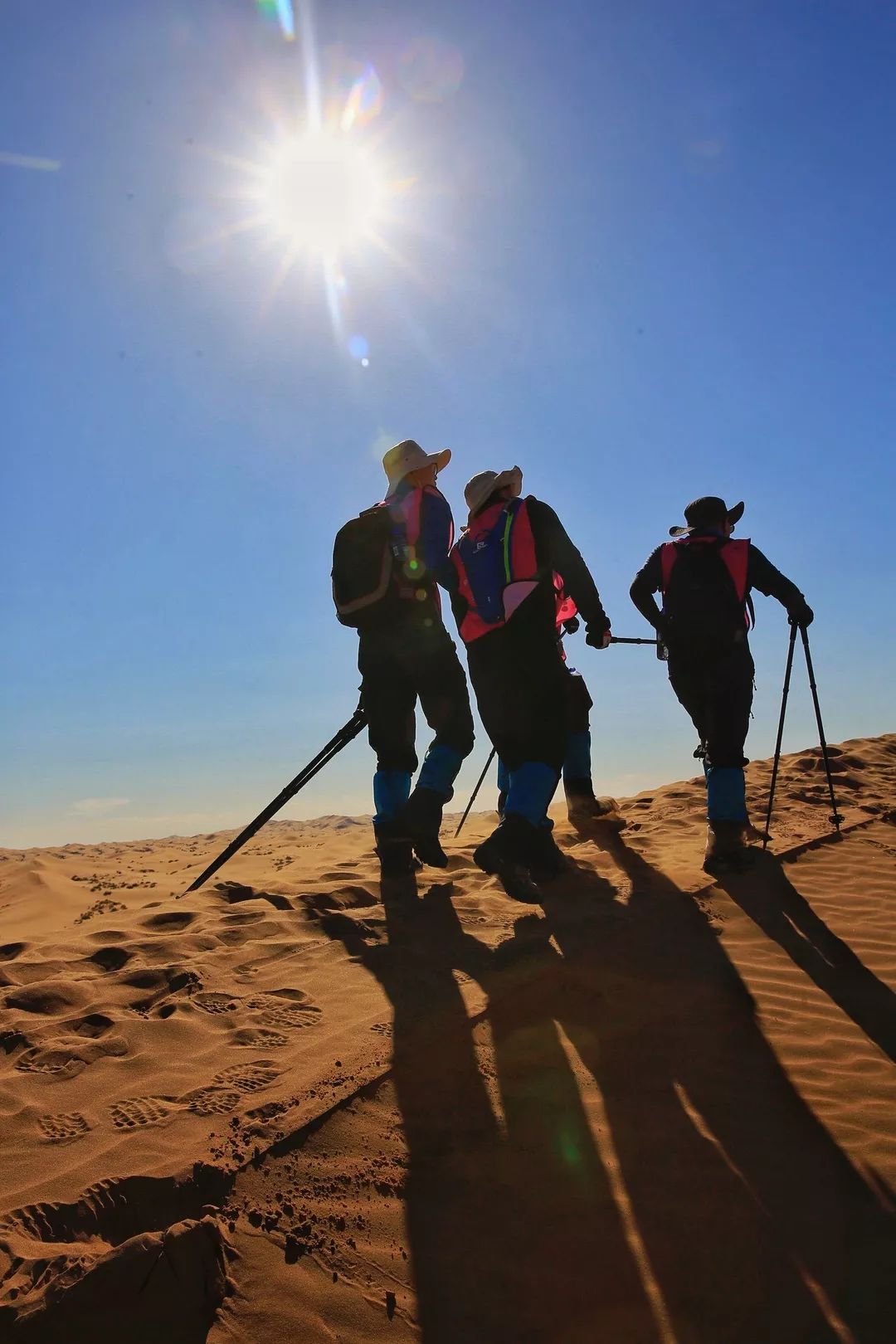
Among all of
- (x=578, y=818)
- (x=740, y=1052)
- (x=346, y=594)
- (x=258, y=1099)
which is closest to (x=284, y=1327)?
(x=258, y=1099)

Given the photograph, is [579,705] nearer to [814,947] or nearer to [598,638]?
[598,638]

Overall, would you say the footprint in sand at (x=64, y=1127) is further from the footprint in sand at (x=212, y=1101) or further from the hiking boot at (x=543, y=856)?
the hiking boot at (x=543, y=856)

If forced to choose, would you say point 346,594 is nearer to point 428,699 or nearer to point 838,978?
point 428,699

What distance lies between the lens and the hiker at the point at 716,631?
459 centimetres

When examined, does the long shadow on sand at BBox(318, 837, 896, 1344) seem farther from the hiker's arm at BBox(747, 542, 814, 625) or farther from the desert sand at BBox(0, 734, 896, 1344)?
the hiker's arm at BBox(747, 542, 814, 625)

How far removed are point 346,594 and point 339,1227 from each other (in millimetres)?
3483

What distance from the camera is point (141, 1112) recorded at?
2.27m

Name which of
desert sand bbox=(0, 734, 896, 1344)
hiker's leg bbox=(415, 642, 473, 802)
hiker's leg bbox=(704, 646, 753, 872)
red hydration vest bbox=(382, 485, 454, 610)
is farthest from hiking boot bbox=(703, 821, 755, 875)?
red hydration vest bbox=(382, 485, 454, 610)

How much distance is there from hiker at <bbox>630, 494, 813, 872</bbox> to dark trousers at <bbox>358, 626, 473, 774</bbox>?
1.42m

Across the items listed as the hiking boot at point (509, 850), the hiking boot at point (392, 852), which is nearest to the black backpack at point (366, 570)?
the hiking boot at point (392, 852)

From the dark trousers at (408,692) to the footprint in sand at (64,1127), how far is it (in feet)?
8.67

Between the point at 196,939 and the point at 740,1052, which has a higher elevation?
the point at 196,939

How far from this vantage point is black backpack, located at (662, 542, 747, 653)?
478 centimetres

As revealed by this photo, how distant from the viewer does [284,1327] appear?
152 cm
